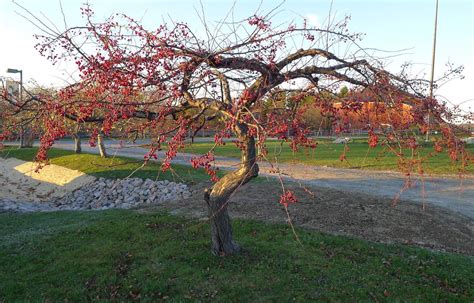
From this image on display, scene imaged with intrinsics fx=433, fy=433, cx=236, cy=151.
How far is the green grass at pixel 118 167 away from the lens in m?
15.6

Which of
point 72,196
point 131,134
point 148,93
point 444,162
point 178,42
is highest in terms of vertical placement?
point 178,42

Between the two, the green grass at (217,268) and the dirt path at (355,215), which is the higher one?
the dirt path at (355,215)

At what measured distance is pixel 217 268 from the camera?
6.28 m

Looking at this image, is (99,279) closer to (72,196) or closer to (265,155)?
(265,155)

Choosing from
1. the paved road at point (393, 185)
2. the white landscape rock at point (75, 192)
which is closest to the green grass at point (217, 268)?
the paved road at point (393, 185)

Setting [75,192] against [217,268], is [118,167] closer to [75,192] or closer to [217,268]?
[75,192]

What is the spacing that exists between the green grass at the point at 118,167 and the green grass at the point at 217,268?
4.42m

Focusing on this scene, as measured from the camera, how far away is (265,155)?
4.28 metres

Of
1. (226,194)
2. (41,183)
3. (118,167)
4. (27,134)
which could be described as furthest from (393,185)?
(41,183)

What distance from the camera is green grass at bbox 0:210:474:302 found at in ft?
18.5

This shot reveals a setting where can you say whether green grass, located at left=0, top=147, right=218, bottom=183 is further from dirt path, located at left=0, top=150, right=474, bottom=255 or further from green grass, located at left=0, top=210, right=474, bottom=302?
green grass, located at left=0, top=210, right=474, bottom=302

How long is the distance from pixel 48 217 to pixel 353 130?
8574 mm

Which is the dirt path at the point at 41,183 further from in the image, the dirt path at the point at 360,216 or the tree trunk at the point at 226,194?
the tree trunk at the point at 226,194

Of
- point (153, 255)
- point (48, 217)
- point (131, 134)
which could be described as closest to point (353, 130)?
point (131, 134)
